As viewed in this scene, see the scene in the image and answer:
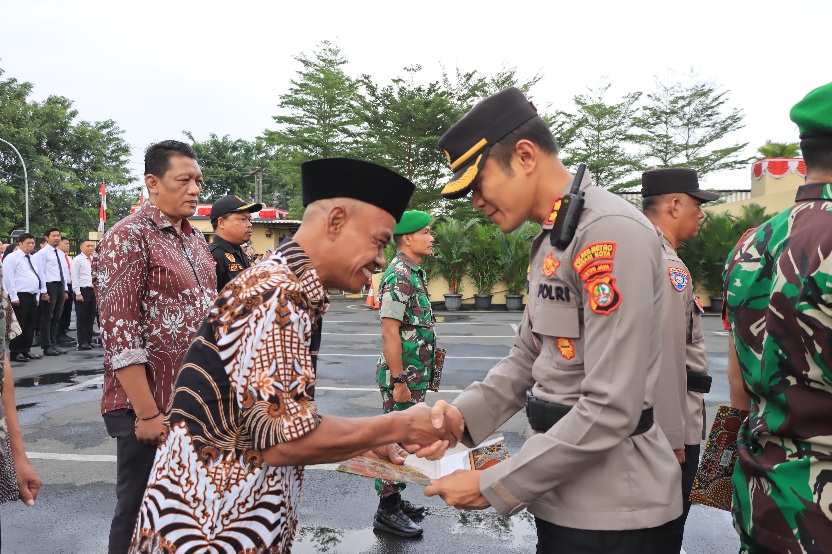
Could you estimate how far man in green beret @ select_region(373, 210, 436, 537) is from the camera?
3.95 meters

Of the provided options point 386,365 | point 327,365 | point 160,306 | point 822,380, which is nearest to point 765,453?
point 822,380

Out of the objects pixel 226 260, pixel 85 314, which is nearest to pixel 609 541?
pixel 226 260

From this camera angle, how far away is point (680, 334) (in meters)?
2.60

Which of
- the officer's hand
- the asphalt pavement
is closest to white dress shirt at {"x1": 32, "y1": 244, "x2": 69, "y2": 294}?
the asphalt pavement

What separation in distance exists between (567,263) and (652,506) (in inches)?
26.5

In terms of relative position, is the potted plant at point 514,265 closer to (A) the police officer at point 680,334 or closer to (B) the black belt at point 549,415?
(A) the police officer at point 680,334

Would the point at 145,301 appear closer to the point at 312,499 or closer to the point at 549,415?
the point at 549,415

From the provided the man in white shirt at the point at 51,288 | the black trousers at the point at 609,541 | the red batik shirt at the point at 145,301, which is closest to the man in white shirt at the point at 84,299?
the man in white shirt at the point at 51,288

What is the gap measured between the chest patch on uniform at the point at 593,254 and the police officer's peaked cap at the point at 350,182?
0.52 metres

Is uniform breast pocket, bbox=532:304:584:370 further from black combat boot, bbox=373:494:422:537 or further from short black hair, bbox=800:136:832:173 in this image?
black combat boot, bbox=373:494:422:537

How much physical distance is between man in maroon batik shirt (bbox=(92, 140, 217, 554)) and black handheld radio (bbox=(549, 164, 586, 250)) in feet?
6.26

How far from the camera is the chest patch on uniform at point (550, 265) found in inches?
63.9

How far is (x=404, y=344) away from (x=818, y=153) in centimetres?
285

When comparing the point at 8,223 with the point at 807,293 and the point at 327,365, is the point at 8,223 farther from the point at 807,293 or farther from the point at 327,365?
the point at 807,293
